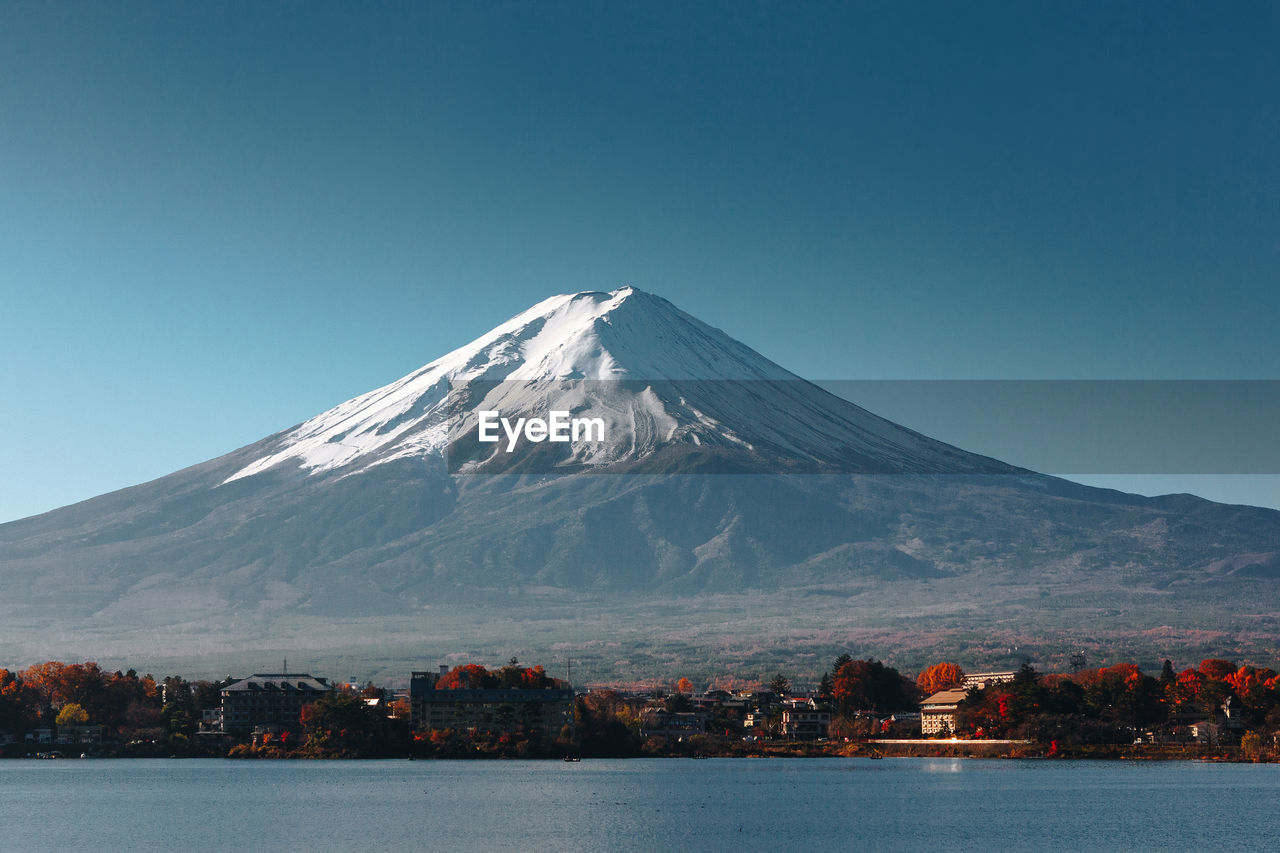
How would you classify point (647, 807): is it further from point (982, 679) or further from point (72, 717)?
point (982, 679)

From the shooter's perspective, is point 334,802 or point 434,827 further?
point 334,802

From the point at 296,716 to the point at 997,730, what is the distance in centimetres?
4480

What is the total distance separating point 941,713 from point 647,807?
54.9 meters

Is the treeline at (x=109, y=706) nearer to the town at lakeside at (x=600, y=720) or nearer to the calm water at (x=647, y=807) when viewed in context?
the town at lakeside at (x=600, y=720)

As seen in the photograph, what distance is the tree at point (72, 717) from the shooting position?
106 metres

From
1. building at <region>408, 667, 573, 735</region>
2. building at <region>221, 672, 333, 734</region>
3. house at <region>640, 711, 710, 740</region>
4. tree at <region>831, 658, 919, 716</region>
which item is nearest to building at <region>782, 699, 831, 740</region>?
tree at <region>831, 658, 919, 716</region>

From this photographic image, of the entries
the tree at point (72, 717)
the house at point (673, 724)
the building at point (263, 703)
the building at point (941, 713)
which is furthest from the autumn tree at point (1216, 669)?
the tree at point (72, 717)

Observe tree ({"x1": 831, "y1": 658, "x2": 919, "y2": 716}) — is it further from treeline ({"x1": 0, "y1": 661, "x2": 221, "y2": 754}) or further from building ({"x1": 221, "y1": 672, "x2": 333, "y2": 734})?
treeline ({"x1": 0, "y1": 661, "x2": 221, "y2": 754})

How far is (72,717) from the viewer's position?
106m

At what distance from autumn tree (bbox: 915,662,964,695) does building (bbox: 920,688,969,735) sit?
854 inches

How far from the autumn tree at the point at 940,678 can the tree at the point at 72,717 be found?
229 ft

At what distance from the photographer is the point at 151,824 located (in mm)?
58031

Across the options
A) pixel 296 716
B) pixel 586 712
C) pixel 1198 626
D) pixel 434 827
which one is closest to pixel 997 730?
pixel 586 712

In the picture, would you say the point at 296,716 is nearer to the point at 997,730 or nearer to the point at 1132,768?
the point at 997,730
